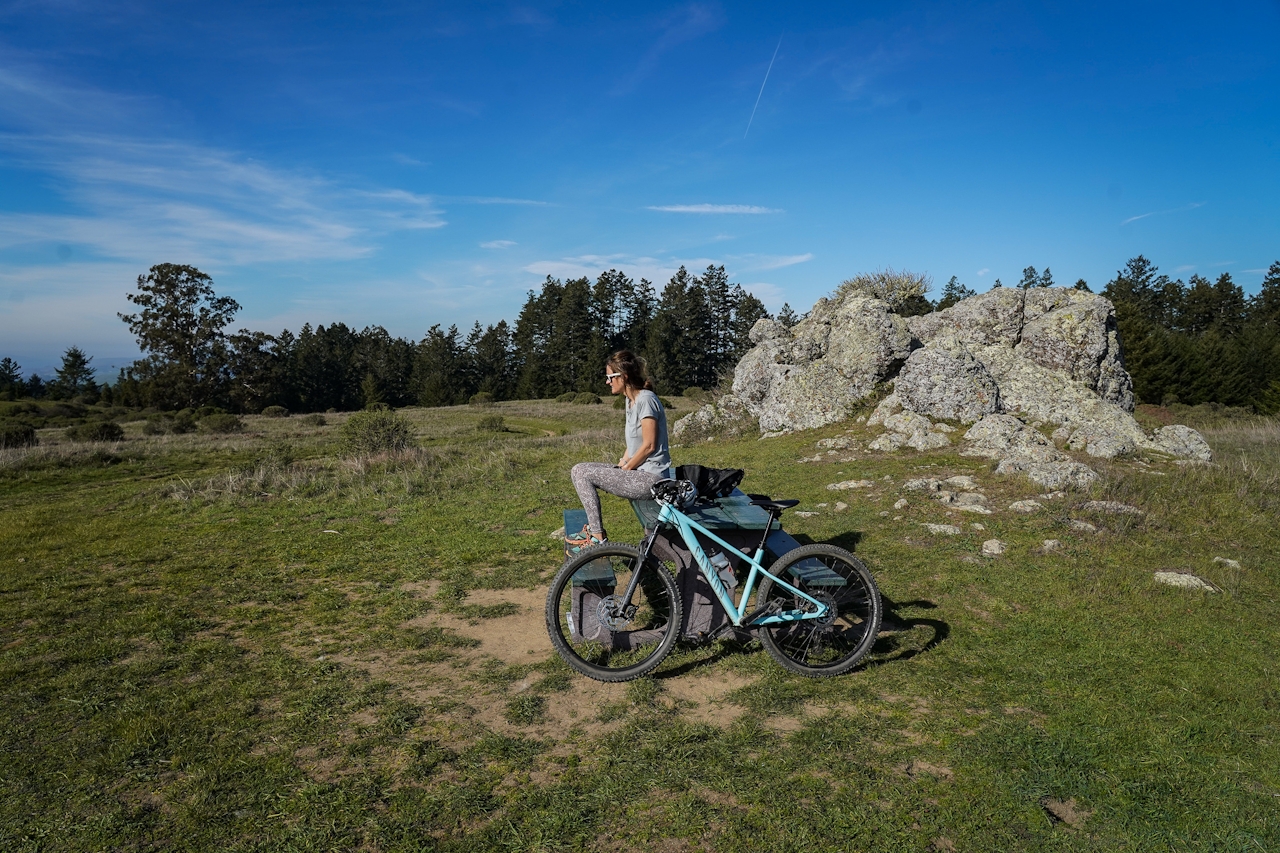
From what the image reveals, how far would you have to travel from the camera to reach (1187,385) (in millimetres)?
40688

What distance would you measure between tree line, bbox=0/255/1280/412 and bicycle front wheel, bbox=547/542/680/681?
42844 mm

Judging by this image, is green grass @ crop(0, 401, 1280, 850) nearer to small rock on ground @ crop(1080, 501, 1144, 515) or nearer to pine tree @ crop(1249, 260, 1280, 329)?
small rock on ground @ crop(1080, 501, 1144, 515)

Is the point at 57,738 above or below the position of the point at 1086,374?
below

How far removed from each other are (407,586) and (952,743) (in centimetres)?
551

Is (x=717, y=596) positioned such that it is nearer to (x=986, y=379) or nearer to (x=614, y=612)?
(x=614, y=612)

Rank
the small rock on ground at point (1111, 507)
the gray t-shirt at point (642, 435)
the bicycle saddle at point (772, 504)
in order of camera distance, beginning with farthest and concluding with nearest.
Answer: the small rock on ground at point (1111, 507) < the gray t-shirt at point (642, 435) < the bicycle saddle at point (772, 504)

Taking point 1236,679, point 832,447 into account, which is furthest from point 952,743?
point 832,447

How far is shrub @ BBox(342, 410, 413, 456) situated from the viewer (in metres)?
18.4

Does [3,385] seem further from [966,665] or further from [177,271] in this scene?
[966,665]

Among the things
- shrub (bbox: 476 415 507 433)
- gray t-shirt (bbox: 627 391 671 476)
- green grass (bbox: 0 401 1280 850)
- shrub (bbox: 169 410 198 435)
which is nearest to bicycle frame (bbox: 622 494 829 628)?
green grass (bbox: 0 401 1280 850)

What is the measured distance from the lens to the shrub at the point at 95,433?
27.5 meters

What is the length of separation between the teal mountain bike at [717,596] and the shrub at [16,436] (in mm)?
27798

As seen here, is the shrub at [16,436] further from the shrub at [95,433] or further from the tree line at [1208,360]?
the tree line at [1208,360]

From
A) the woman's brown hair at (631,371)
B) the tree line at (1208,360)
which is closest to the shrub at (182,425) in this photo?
the woman's brown hair at (631,371)
